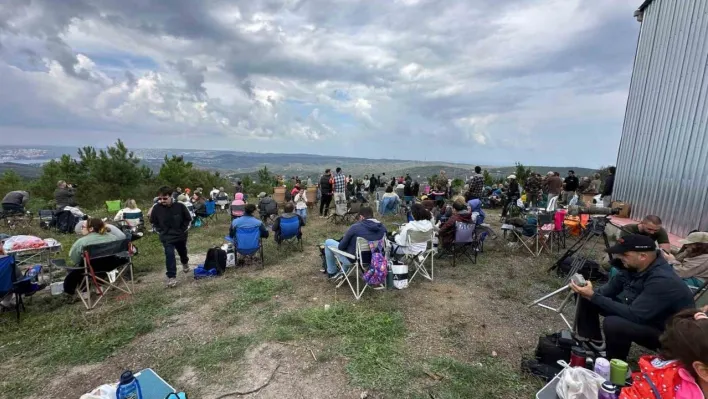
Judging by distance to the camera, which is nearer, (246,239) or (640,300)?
(640,300)

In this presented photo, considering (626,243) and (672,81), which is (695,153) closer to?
(672,81)

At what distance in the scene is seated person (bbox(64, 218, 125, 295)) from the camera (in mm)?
4281

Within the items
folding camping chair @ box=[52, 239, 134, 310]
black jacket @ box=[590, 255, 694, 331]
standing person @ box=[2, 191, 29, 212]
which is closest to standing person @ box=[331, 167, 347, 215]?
folding camping chair @ box=[52, 239, 134, 310]

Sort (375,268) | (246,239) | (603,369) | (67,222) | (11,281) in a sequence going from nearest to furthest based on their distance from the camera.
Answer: (603,369), (11,281), (375,268), (246,239), (67,222)

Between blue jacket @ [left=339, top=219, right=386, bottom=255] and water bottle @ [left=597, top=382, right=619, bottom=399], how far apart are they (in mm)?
2967

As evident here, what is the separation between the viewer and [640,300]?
254 cm

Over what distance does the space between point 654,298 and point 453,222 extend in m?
3.52

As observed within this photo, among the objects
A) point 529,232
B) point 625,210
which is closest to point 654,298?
point 529,232

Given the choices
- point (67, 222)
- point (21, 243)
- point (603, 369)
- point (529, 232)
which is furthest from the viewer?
point (67, 222)

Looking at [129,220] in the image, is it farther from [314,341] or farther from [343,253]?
[314,341]

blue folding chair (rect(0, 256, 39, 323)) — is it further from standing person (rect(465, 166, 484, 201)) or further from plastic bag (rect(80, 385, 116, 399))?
standing person (rect(465, 166, 484, 201))

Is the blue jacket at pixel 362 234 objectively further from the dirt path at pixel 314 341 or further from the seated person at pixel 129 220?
the seated person at pixel 129 220

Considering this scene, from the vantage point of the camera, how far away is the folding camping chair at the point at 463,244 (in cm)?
584

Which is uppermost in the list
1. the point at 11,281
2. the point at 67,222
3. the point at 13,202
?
the point at 11,281
